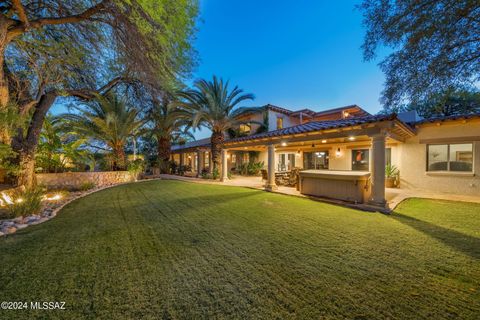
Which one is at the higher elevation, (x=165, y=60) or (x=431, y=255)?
(x=165, y=60)

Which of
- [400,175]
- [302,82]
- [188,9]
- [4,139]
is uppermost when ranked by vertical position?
[302,82]

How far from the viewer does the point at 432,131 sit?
31.0 feet

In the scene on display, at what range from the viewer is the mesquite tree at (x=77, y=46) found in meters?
5.07

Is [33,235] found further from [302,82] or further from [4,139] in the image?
[302,82]

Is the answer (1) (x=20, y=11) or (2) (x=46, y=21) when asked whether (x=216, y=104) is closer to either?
(2) (x=46, y=21)

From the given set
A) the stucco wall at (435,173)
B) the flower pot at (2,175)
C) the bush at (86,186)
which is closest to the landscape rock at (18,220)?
the flower pot at (2,175)

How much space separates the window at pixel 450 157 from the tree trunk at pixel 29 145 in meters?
18.7

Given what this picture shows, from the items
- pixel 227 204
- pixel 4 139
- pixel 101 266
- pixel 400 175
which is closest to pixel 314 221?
pixel 227 204

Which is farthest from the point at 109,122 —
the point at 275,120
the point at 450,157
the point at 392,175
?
the point at 450,157

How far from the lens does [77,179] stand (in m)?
11.0

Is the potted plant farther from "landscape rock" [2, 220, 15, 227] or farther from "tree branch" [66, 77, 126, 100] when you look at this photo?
"landscape rock" [2, 220, 15, 227]

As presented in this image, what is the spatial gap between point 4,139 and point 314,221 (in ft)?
33.1

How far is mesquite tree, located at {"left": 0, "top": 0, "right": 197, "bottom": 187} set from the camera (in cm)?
507

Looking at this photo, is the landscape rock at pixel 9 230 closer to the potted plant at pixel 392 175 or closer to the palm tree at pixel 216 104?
the palm tree at pixel 216 104
